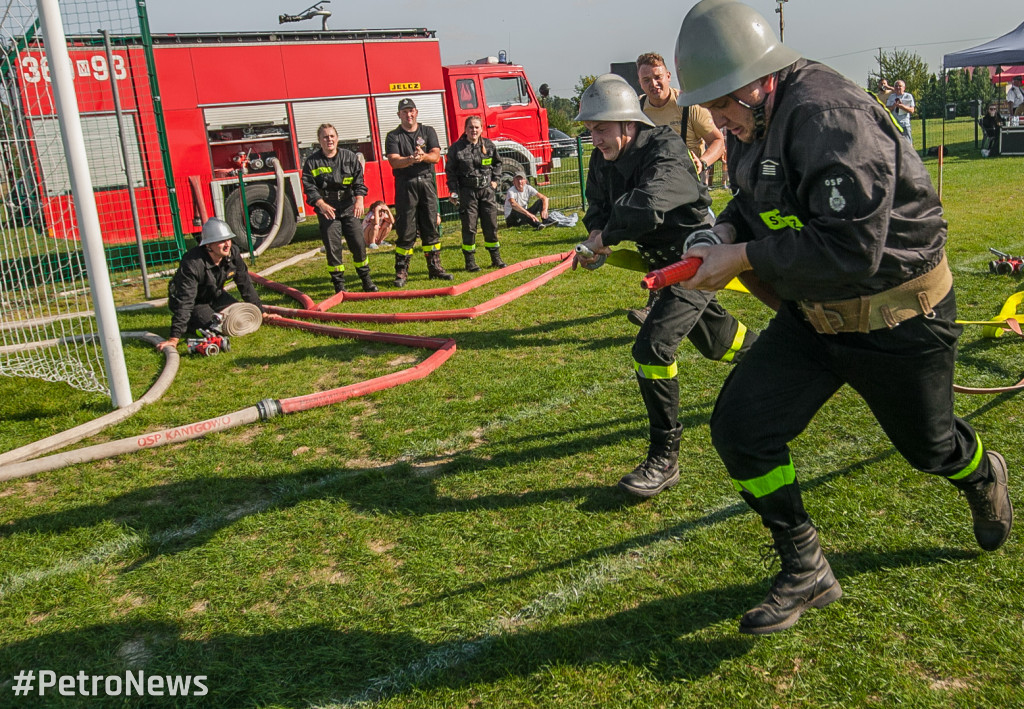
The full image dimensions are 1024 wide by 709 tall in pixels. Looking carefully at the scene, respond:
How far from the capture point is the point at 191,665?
3027 mm

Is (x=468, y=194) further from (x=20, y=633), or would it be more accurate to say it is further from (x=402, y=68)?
(x=20, y=633)

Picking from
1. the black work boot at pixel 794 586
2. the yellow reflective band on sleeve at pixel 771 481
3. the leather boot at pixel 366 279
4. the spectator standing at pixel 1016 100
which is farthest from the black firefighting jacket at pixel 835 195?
the spectator standing at pixel 1016 100

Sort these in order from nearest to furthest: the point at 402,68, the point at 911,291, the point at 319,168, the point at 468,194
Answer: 1. the point at 911,291
2. the point at 319,168
3. the point at 468,194
4. the point at 402,68

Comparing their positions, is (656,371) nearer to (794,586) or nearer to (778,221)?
(794,586)

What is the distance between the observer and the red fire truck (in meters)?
12.3

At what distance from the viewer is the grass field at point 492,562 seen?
9.16 feet

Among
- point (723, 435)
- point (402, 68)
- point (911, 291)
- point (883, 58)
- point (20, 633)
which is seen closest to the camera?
point (911, 291)

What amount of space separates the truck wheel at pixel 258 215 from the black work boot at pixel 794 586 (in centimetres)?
1226

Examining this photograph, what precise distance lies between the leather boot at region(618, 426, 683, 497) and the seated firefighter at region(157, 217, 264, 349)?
5244 millimetres

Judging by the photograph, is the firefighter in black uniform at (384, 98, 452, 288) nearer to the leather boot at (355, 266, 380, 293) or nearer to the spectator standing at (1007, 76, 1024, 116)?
the leather boot at (355, 266, 380, 293)

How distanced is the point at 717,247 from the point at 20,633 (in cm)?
322

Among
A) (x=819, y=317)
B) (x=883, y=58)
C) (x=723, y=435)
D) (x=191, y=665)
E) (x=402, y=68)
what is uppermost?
(x=883, y=58)

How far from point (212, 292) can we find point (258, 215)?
6.25 metres

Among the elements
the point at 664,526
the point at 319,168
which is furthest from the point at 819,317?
the point at 319,168
